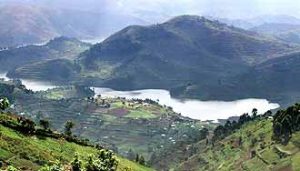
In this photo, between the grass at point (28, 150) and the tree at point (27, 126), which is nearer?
the grass at point (28, 150)

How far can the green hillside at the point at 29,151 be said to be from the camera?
8312 centimetres

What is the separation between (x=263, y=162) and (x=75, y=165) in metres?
140

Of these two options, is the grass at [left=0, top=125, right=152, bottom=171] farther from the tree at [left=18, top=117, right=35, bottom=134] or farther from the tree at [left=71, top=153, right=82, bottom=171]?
the tree at [left=71, top=153, right=82, bottom=171]

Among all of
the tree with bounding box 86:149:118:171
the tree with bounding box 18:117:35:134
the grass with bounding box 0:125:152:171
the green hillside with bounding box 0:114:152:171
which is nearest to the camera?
the tree with bounding box 86:149:118:171

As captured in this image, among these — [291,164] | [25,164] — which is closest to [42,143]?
[25,164]

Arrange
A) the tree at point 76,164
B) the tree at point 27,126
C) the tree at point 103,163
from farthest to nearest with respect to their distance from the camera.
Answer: the tree at point 27,126 < the tree at point 103,163 < the tree at point 76,164

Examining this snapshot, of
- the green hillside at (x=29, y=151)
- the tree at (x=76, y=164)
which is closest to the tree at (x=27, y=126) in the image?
the green hillside at (x=29, y=151)

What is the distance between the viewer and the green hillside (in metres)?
83.1

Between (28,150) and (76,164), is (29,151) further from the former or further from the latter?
(76,164)

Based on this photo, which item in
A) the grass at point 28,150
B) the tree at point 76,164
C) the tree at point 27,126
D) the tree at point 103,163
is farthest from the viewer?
the tree at point 27,126

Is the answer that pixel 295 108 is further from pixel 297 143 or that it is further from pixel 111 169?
pixel 111 169

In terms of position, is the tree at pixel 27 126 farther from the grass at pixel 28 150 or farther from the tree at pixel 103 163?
the tree at pixel 103 163

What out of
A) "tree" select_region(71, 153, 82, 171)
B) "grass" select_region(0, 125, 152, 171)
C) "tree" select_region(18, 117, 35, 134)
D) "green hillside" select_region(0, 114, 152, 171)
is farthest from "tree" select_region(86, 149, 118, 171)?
"tree" select_region(18, 117, 35, 134)

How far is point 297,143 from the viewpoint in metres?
188
